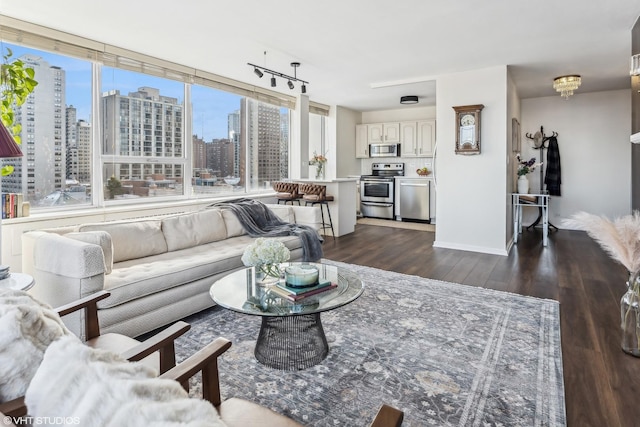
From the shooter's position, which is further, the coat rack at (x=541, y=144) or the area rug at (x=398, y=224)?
the area rug at (x=398, y=224)

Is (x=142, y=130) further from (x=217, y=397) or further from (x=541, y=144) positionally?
(x=541, y=144)

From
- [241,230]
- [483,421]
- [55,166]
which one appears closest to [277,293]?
[483,421]

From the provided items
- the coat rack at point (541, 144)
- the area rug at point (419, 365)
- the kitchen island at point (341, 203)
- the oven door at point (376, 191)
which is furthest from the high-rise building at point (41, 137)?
the coat rack at point (541, 144)

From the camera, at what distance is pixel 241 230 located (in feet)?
13.8

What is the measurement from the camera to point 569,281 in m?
3.89

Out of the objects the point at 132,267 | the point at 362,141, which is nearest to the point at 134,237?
the point at 132,267

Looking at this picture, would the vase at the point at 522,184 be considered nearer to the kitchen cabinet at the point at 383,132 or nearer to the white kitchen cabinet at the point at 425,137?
the white kitchen cabinet at the point at 425,137

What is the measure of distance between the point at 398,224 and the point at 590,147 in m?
3.72

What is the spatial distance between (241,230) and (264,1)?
89.4 inches

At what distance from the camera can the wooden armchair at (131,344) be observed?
32.1 inches

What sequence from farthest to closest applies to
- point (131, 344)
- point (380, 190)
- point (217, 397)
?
point (380, 190), point (131, 344), point (217, 397)

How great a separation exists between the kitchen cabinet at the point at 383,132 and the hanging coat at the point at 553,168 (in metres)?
2.94

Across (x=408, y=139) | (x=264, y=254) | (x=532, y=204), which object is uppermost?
(x=408, y=139)

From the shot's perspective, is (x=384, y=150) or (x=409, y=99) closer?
(x=409, y=99)
